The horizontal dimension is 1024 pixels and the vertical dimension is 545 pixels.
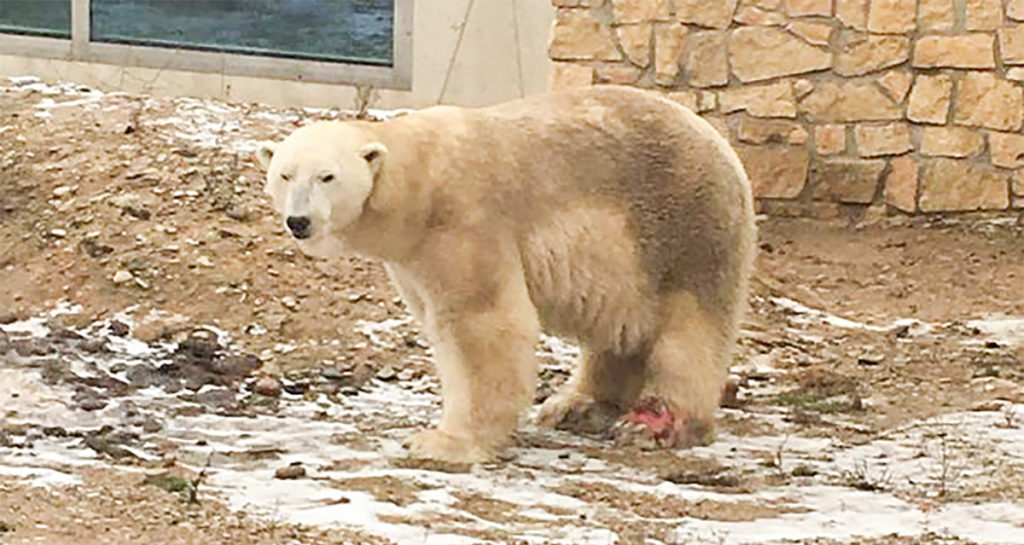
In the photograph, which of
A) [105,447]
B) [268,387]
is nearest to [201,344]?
[268,387]

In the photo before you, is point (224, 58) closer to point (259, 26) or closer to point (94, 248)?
point (259, 26)

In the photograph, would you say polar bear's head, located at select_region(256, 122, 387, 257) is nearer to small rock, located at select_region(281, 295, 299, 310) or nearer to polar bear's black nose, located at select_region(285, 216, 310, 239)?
polar bear's black nose, located at select_region(285, 216, 310, 239)

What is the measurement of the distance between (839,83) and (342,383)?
339 centimetres

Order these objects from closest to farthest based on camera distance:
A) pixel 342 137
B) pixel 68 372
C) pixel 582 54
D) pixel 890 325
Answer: pixel 342 137, pixel 68 372, pixel 890 325, pixel 582 54

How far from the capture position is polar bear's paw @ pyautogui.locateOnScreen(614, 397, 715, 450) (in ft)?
20.0

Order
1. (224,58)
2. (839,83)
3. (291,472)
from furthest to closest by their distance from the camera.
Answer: (224,58), (839,83), (291,472)

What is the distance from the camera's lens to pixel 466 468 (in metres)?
5.64

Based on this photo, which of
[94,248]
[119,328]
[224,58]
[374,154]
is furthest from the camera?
[224,58]

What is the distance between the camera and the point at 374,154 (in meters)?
5.54

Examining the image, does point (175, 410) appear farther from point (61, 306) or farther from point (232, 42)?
point (232, 42)

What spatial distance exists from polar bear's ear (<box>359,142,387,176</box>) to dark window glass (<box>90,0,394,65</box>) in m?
4.78

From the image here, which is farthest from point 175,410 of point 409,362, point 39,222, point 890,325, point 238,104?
point 238,104

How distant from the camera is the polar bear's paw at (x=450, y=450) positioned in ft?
18.6

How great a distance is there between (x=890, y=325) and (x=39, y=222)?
3481mm
